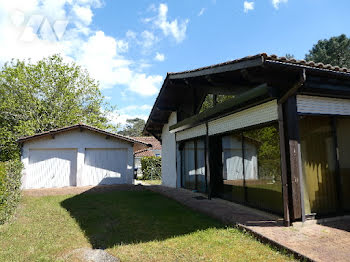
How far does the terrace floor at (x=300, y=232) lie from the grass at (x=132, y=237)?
26cm

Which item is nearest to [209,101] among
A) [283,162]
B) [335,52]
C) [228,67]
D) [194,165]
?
[194,165]

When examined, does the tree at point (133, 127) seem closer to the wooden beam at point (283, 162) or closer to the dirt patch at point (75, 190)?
the dirt patch at point (75, 190)

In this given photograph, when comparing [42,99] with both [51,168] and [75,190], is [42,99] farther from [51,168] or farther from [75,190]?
[75,190]

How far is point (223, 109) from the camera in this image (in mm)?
7762

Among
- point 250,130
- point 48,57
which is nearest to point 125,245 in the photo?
point 250,130

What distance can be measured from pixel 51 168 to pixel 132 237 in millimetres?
10095

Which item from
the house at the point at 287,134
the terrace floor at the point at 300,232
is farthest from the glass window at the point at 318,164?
the terrace floor at the point at 300,232

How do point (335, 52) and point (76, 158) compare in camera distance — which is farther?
A: point (335, 52)

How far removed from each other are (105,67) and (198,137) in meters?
17.9

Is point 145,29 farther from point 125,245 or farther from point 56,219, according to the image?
point 125,245

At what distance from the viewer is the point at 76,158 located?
13594 millimetres

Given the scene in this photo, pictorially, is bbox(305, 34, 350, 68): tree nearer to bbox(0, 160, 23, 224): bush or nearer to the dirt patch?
the dirt patch

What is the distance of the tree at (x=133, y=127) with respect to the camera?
72062 mm

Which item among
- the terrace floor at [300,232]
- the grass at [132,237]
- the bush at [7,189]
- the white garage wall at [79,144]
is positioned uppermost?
the white garage wall at [79,144]
